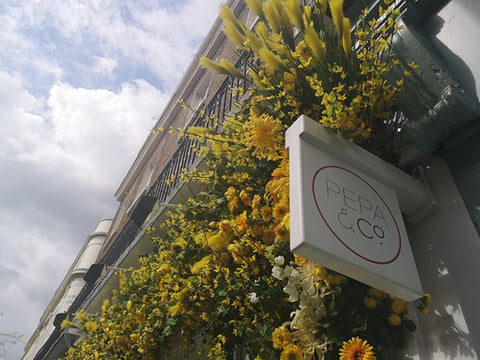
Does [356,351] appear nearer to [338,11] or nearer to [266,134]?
[266,134]

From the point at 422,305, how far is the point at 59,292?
75.4 ft

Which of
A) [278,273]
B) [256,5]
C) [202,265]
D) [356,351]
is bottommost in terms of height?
[356,351]

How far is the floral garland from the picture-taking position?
168 centimetres

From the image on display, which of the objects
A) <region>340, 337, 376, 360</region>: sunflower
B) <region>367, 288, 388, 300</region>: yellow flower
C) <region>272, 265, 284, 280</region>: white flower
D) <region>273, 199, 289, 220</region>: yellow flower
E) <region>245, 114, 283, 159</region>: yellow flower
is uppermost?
<region>245, 114, 283, 159</region>: yellow flower

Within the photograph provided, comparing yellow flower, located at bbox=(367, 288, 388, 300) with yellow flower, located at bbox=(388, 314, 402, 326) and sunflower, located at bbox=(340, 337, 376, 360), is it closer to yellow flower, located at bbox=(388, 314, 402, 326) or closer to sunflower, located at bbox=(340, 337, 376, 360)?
yellow flower, located at bbox=(388, 314, 402, 326)

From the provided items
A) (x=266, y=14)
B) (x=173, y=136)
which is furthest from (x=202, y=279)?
(x=173, y=136)

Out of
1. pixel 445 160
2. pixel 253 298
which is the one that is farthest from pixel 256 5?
pixel 253 298

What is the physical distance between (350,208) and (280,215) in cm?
50

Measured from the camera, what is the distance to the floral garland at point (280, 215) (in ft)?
5.50

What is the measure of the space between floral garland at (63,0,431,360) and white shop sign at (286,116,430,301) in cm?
19

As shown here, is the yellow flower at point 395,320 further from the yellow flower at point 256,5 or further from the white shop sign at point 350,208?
the yellow flower at point 256,5

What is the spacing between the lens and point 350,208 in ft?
5.03

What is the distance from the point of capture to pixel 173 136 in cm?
1164

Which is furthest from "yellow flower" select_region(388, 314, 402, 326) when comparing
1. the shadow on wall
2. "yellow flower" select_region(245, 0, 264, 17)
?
"yellow flower" select_region(245, 0, 264, 17)
